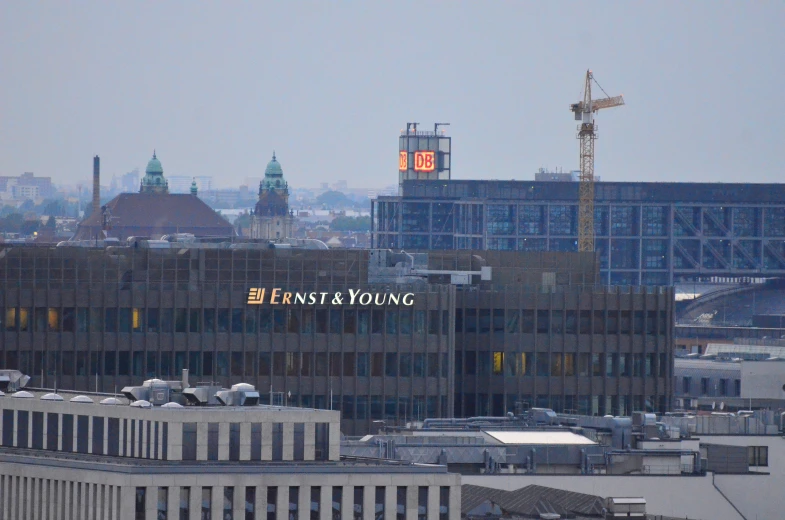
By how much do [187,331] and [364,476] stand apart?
6344cm

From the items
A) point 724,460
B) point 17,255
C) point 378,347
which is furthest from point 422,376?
point 724,460

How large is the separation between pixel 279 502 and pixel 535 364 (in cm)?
7579

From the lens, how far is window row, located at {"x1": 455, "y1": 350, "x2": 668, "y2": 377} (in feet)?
572

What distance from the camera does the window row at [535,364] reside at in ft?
572

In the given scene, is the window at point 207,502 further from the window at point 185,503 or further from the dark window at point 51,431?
the dark window at point 51,431

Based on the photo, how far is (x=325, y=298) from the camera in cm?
16538

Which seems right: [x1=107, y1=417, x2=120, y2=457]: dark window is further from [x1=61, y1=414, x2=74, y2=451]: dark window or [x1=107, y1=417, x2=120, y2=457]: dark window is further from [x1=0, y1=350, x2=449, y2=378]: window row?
[x1=0, y1=350, x2=449, y2=378]: window row

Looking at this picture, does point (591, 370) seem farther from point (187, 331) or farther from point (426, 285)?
point (187, 331)

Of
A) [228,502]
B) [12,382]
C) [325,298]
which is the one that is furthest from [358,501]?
[325,298]

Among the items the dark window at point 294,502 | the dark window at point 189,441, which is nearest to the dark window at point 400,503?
the dark window at point 294,502

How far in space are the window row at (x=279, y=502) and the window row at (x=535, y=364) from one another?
72072mm

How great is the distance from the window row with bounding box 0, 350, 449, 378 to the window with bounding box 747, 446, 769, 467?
3345cm

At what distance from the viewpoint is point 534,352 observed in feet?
572

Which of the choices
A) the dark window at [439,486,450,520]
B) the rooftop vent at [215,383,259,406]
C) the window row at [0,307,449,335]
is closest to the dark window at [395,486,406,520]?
the dark window at [439,486,450,520]
